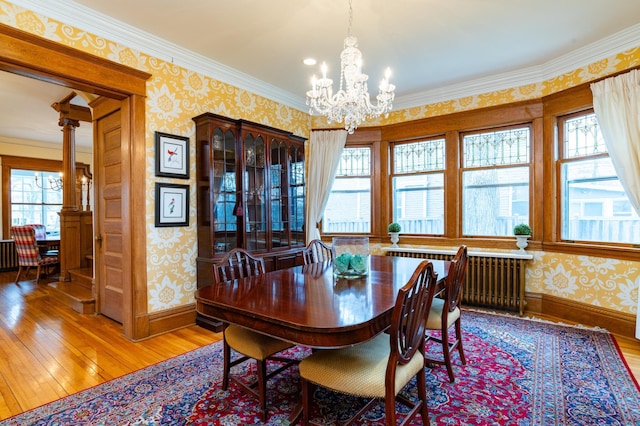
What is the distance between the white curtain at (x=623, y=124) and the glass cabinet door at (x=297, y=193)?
132 inches

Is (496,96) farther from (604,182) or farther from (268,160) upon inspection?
(268,160)

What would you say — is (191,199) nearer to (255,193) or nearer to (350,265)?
(255,193)

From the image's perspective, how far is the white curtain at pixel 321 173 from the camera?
196 inches

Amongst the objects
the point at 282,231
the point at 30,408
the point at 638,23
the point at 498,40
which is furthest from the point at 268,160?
the point at 638,23

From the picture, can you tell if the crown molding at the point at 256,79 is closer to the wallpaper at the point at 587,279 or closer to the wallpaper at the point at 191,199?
the wallpaper at the point at 191,199

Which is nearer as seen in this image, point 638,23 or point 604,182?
point 638,23

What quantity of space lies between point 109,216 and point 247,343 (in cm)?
264

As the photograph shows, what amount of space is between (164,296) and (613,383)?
3.77m

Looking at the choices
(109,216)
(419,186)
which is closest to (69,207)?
(109,216)

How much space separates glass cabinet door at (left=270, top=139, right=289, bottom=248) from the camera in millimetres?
4129

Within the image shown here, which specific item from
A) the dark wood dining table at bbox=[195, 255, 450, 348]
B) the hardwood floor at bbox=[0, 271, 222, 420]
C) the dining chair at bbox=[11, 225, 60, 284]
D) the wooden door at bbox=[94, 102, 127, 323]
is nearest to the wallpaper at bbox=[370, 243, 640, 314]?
the dark wood dining table at bbox=[195, 255, 450, 348]

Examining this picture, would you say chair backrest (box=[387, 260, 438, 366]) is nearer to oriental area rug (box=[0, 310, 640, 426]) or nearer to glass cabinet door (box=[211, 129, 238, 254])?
oriental area rug (box=[0, 310, 640, 426])

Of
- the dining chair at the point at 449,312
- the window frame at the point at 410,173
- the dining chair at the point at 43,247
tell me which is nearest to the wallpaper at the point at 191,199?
the window frame at the point at 410,173

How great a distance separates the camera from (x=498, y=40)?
10.5 feet
